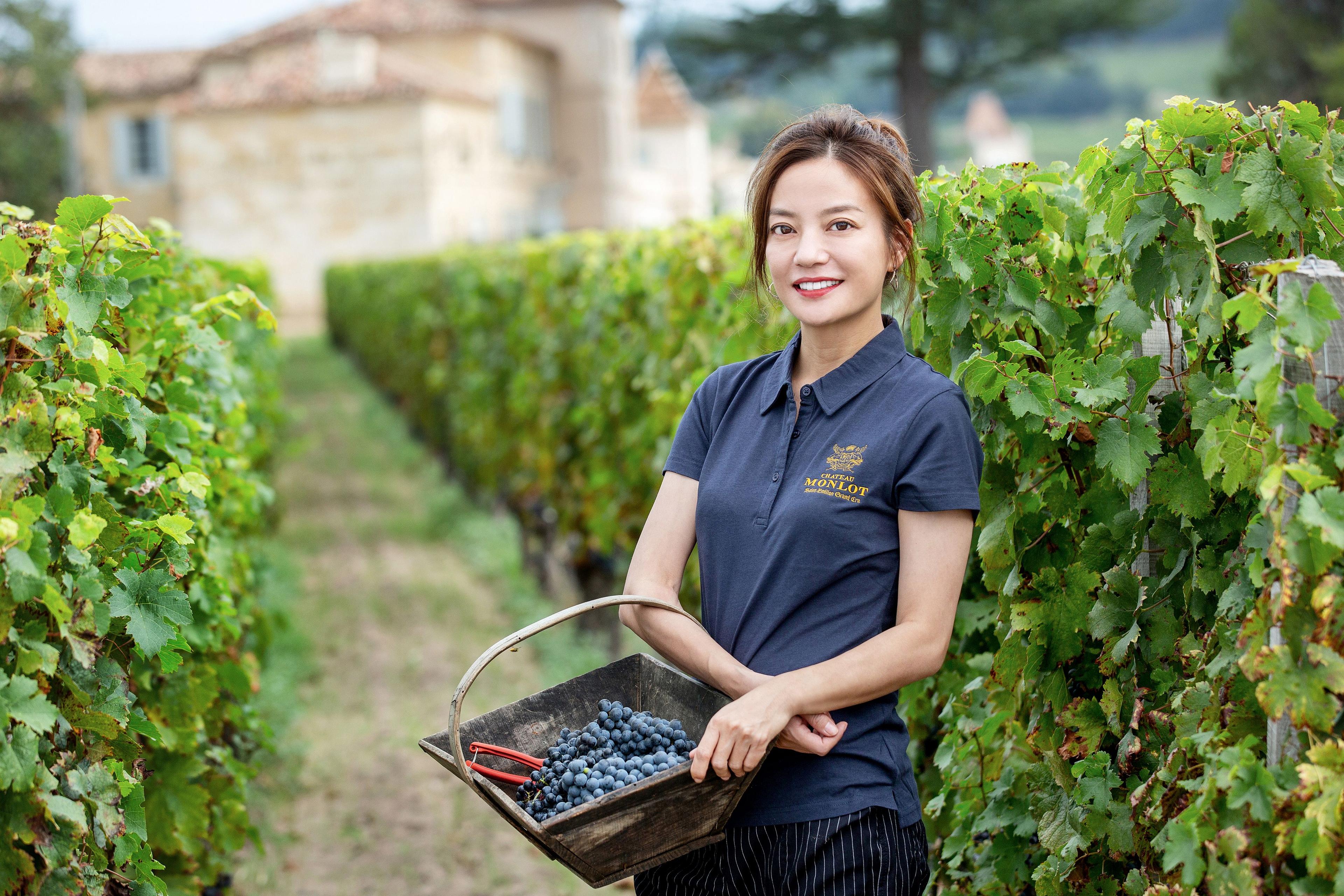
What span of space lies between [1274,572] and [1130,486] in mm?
460

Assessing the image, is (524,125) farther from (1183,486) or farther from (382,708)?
(1183,486)

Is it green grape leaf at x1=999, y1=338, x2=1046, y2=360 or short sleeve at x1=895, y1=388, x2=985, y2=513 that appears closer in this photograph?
short sleeve at x1=895, y1=388, x2=985, y2=513

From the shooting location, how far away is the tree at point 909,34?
93.5ft

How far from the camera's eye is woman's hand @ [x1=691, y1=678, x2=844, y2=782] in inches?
74.7

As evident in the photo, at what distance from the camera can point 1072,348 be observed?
2.35 metres

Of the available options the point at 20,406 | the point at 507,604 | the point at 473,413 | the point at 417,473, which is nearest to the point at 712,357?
the point at 20,406

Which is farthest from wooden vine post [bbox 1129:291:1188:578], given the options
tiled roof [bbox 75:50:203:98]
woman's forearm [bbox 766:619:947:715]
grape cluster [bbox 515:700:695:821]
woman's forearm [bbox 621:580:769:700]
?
tiled roof [bbox 75:50:203:98]

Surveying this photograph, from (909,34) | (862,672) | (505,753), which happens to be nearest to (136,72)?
(909,34)

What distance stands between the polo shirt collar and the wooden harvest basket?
449mm

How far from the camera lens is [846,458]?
204 cm

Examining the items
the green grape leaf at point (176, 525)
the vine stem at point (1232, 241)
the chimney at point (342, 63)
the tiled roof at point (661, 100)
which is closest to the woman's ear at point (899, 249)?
the vine stem at point (1232, 241)

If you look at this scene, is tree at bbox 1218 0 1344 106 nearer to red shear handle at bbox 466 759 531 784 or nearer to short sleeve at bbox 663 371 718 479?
short sleeve at bbox 663 371 718 479

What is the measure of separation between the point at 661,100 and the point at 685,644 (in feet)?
210

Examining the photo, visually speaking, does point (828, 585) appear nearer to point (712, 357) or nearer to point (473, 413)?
point (712, 357)
